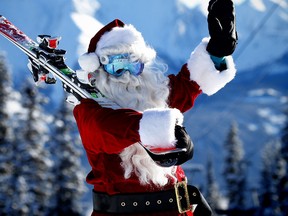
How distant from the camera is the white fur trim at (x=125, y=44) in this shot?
142 inches

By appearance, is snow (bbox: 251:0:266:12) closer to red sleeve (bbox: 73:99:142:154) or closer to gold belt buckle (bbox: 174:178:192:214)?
gold belt buckle (bbox: 174:178:192:214)

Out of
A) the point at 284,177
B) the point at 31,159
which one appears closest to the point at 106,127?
the point at 31,159

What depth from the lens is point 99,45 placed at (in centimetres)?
373

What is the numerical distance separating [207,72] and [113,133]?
101 centimetres

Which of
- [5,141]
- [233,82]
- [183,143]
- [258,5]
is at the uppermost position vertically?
[258,5]

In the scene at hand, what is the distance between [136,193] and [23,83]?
18.2 m

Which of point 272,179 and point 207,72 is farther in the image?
A: point 272,179

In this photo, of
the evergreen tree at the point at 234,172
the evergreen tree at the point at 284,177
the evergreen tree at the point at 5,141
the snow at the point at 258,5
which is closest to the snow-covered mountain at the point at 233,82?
the snow at the point at 258,5

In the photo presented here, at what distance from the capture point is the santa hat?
3.60 metres

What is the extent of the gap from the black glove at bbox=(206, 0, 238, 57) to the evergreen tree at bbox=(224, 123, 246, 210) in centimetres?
2868

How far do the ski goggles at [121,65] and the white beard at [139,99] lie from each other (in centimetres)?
3

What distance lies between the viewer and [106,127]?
122 inches

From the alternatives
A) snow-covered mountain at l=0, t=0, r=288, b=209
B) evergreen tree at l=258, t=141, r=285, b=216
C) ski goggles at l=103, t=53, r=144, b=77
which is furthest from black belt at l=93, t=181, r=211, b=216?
snow-covered mountain at l=0, t=0, r=288, b=209

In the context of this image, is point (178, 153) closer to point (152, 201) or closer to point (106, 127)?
point (106, 127)
